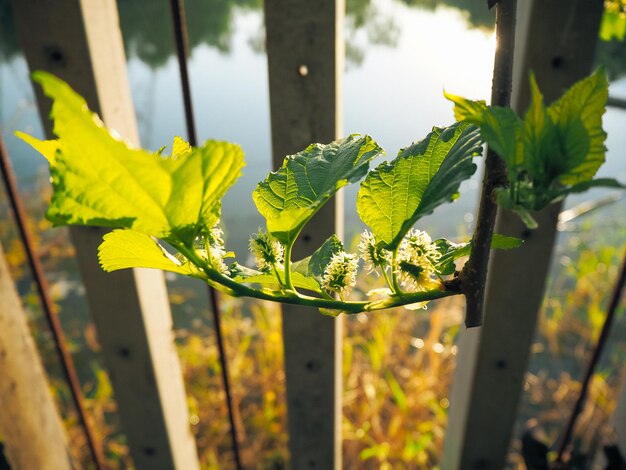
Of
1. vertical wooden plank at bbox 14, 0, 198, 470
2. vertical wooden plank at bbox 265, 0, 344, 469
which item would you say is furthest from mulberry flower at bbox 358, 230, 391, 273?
vertical wooden plank at bbox 14, 0, 198, 470

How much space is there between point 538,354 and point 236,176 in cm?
229

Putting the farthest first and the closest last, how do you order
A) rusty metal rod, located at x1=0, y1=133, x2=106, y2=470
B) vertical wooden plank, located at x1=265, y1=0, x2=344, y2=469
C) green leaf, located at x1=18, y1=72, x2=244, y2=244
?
1. rusty metal rod, located at x1=0, y1=133, x2=106, y2=470
2. vertical wooden plank, located at x1=265, y1=0, x2=344, y2=469
3. green leaf, located at x1=18, y1=72, x2=244, y2=244

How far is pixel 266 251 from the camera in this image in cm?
27

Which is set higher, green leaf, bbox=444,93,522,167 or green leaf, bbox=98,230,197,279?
green leaf, bbox=444,93,522,167

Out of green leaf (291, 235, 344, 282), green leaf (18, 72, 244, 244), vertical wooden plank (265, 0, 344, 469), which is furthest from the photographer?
vertical wooden plank (265, 0, 344, 469)

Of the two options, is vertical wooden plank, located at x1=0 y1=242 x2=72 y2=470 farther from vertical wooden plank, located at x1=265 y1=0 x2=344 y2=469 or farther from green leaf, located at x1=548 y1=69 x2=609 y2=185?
green leaf, located at x1=548 y1=69 x2=609 y2=185

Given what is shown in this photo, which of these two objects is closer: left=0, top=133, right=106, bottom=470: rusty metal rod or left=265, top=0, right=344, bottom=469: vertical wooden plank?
left=265, top=0, right=344, bottom=469: vertical wooden plank

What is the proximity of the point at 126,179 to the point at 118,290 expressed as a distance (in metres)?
0.65

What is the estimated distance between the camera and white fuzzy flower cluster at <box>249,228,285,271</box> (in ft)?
0.90

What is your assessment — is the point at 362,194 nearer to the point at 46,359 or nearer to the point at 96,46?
the point at 96,46

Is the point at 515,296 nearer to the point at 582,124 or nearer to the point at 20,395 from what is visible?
the point at 582,124

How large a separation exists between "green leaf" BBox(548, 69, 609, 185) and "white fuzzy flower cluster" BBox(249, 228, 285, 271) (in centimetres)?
15

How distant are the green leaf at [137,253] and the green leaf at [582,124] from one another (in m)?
0.18

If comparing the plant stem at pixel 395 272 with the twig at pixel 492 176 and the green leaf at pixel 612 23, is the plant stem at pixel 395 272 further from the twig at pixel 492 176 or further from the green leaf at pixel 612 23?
the green leaf at pixel 612 23
